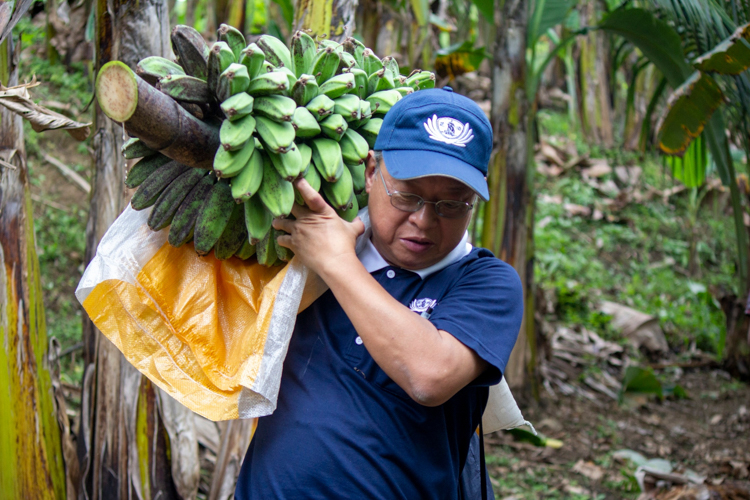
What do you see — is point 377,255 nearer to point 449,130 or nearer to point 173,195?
point 449,130

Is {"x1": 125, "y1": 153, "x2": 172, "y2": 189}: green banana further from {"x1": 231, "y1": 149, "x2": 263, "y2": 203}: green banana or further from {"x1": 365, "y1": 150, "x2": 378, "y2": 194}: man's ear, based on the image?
{"x1": 365, "y1": 150, "x2": 378, "y2": 194}: man's ear

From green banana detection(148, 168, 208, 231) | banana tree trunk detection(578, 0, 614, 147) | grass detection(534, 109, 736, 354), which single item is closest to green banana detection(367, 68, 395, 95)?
green banana detection(148, 168, 208, 231)

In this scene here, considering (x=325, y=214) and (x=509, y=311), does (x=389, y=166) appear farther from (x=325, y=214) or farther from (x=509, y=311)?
(x=509, y=311)

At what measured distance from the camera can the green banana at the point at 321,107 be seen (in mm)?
1177

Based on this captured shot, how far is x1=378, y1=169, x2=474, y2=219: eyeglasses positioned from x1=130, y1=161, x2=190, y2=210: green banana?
0.48 meters

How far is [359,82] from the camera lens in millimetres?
1345

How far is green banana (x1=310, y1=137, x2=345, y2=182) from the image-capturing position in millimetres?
1188

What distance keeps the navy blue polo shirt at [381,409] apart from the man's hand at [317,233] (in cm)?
19

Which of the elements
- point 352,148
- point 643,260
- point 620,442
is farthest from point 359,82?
point 643,260

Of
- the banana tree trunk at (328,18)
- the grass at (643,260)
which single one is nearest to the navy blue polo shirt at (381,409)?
the banana tree trunk at (328,18)

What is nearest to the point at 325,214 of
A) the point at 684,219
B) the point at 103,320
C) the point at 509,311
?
the point at 509,311

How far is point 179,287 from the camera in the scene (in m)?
1.41

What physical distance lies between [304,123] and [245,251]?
35 cm

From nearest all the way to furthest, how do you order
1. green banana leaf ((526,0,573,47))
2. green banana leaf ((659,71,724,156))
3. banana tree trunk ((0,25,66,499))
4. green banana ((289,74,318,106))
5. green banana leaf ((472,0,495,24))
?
green banana ((289,74,318,106)), banana tree trunk ((0,25,66,499)), green banana leaf ((659,71,724,156)), green banana leaf ((526,0,573,47)), green banana leaf ((472,0,495,24))
